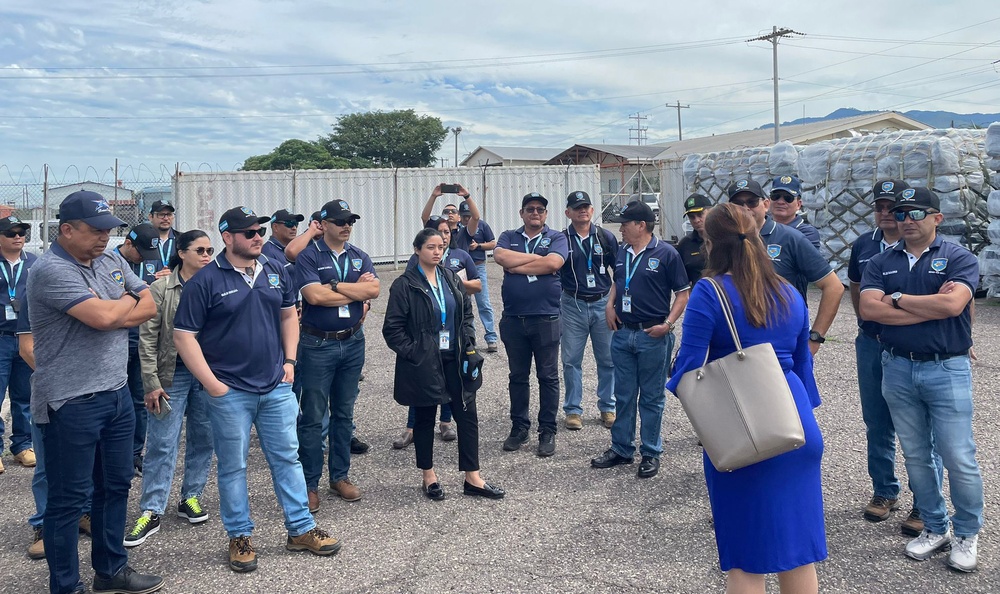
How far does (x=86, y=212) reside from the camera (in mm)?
3469

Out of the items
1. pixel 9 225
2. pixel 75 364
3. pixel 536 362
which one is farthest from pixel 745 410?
pixel 9 225

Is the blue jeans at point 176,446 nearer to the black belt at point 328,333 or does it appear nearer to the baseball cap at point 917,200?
the black belt at point 328,333

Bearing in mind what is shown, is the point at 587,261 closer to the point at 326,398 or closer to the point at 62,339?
the point at 326,398

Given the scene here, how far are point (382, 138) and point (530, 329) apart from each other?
52916mm

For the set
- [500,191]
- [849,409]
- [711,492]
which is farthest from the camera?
[500,191]

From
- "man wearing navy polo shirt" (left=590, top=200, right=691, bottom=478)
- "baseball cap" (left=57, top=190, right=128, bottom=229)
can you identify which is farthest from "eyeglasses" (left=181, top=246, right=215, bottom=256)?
"man wearing navy polo shirt" (left=590, top=200, right=691, bottom=478)

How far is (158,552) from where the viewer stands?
4.18 meters

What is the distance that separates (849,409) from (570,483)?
2.97m

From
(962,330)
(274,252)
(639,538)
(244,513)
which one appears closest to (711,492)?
(639,538)

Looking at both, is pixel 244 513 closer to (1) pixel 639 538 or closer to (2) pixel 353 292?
(2) pixel 353 292

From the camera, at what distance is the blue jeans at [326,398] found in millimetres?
4754

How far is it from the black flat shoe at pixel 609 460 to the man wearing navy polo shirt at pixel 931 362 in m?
1.96

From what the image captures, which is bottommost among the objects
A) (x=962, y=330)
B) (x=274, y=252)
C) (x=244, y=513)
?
(x=244, y=513)

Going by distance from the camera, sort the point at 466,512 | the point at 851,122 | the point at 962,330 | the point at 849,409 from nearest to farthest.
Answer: the point at 962,330 < the point at 466,512 < the point at 849,409 < the point at 851,122
